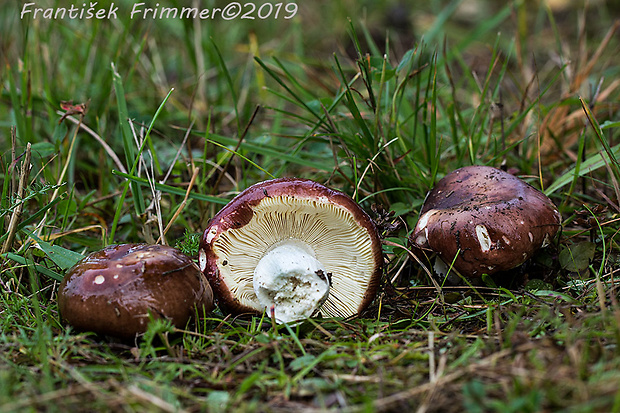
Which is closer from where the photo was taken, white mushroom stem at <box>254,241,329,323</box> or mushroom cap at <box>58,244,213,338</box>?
mushroom cap at <box>58,244,213,338</box>

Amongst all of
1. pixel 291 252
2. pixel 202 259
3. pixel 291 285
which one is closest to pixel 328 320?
pixel 291 285

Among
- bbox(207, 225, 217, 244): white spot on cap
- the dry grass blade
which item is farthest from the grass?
bbox(207, 225, 217, 244): white spot on cap

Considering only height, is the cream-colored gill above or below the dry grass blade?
below

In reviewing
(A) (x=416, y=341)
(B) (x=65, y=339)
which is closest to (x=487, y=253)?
(A) (x=416, y=341)

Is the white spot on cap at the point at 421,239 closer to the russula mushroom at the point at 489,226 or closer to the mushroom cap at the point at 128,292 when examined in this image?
the russula mushroom at the point at 489,226

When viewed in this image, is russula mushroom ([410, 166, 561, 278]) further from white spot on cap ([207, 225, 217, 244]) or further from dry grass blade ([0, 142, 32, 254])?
dry grass blade ([0, 142, 32, 254])

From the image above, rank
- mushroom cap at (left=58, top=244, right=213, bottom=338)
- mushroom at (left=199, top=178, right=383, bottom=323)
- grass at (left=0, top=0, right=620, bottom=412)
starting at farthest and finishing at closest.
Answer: mushroom at (left=199, top=178, right=383, bottom=323) → mushroom cap at (left=58, top=244, right=213, bottom=338) → grass at (left=0, top=0, right=620, bottom=412)

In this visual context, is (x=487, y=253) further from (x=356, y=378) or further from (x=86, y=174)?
(x=86, y=174)

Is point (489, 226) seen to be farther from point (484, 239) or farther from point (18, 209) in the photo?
point (18, 209)
